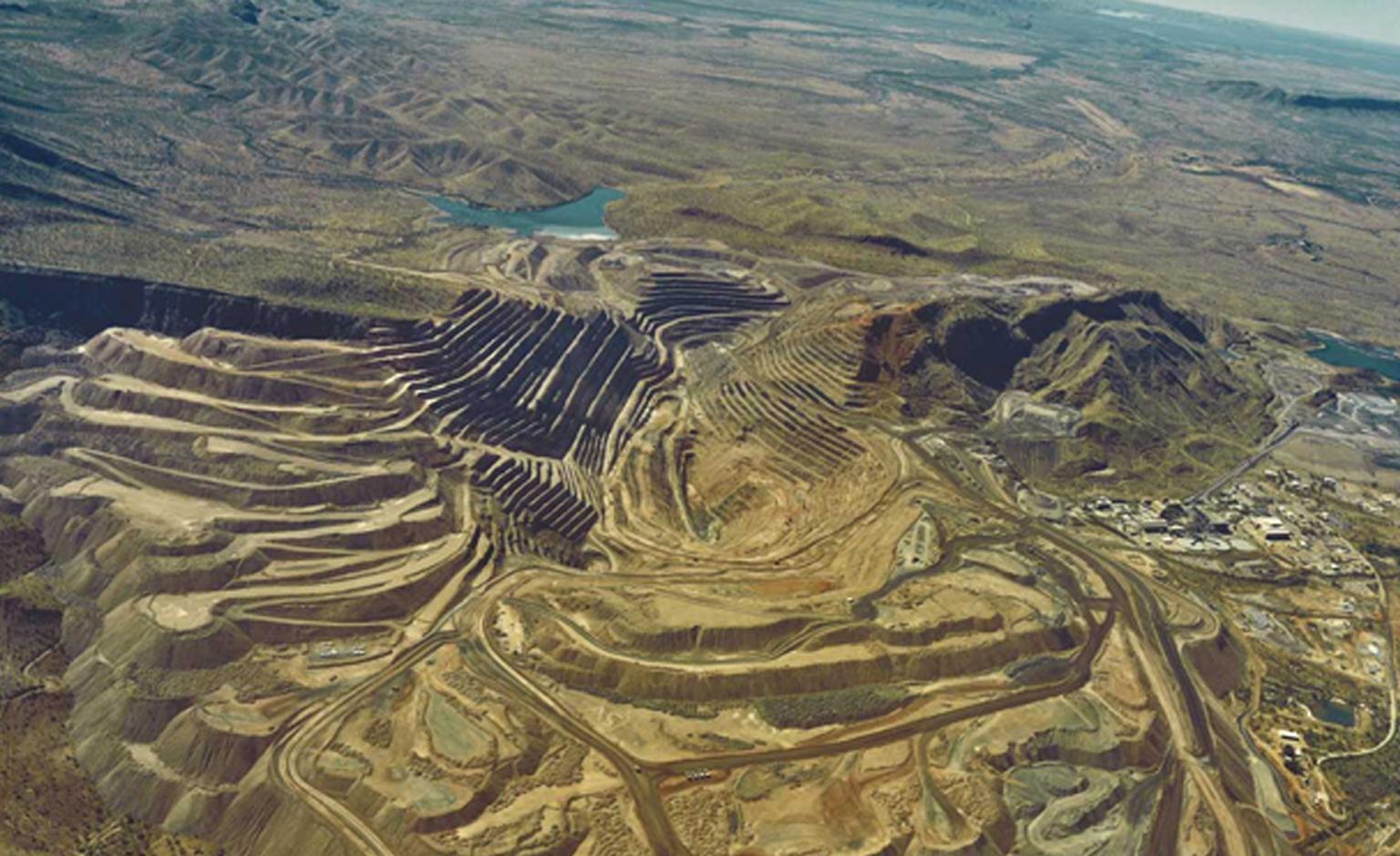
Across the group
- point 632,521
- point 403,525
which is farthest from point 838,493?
point 403,525

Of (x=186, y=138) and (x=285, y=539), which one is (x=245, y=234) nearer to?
(x=186, y=138)

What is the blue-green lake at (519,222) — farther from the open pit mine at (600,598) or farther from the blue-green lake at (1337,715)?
the blue-green lake at (1337,715)

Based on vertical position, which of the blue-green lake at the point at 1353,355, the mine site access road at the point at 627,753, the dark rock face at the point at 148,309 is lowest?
the mine site access road at the point at 627,753

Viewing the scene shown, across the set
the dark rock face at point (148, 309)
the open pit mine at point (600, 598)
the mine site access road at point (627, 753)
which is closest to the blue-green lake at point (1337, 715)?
the open pit mine at point (600, 598)

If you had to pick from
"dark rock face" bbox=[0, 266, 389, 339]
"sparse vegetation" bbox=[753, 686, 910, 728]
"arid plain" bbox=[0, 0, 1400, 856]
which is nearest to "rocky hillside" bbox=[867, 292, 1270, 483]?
"arid plain" bbox=[0, 0, 1400, 856]

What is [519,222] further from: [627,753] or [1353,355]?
[1353,355]
